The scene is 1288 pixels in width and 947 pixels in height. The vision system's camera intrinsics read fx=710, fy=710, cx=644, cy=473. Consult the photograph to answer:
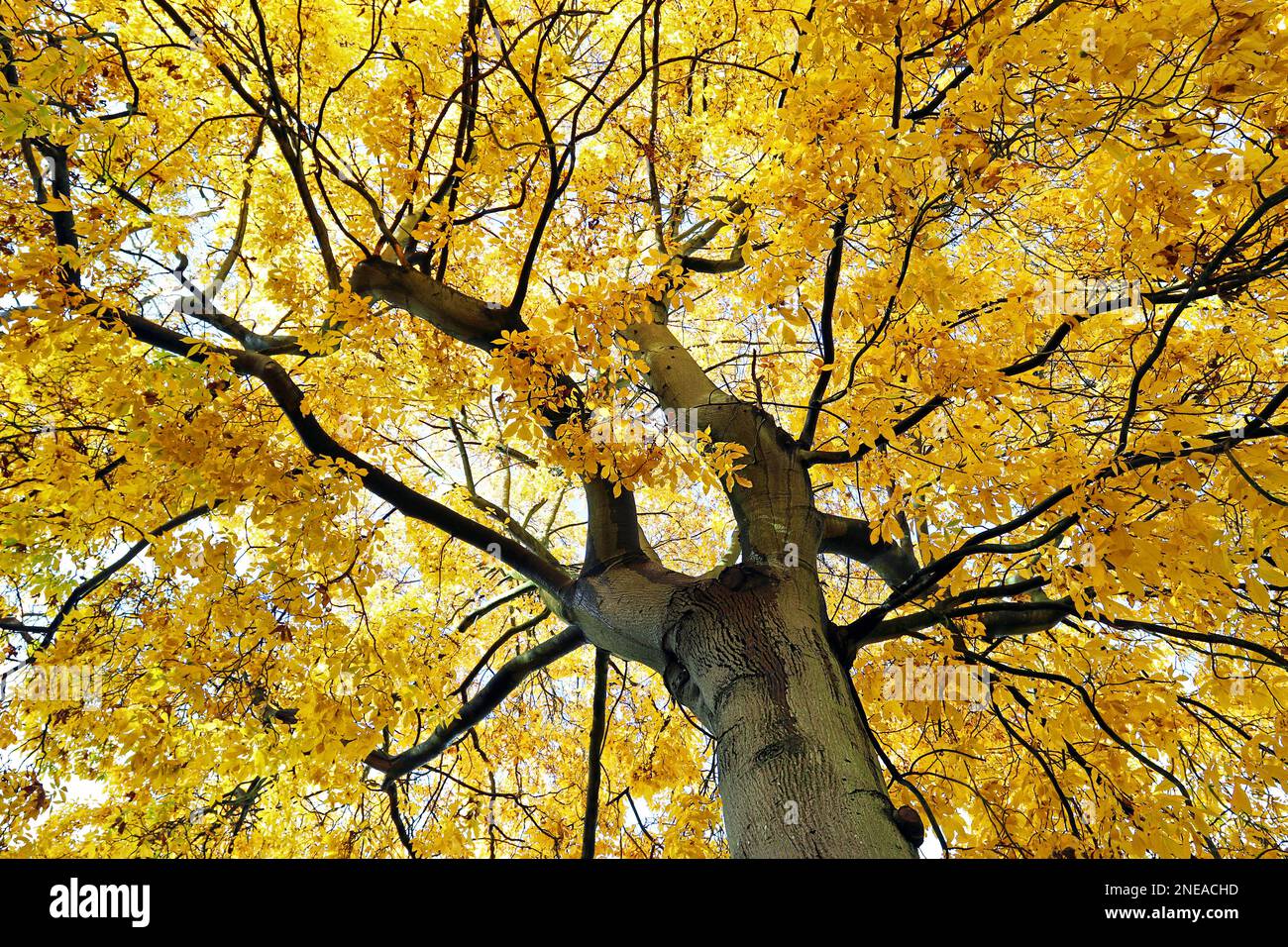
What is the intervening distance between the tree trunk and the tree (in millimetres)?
16

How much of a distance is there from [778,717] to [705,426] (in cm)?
194

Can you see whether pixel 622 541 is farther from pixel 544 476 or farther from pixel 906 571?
pixel 544 476

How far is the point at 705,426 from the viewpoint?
4.05 metres

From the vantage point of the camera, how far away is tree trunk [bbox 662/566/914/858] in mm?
2182

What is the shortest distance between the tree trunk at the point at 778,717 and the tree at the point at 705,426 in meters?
0.02

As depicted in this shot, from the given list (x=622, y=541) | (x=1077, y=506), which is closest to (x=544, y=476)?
(x=622, y=541)

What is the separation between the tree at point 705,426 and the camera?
8.15 feet
